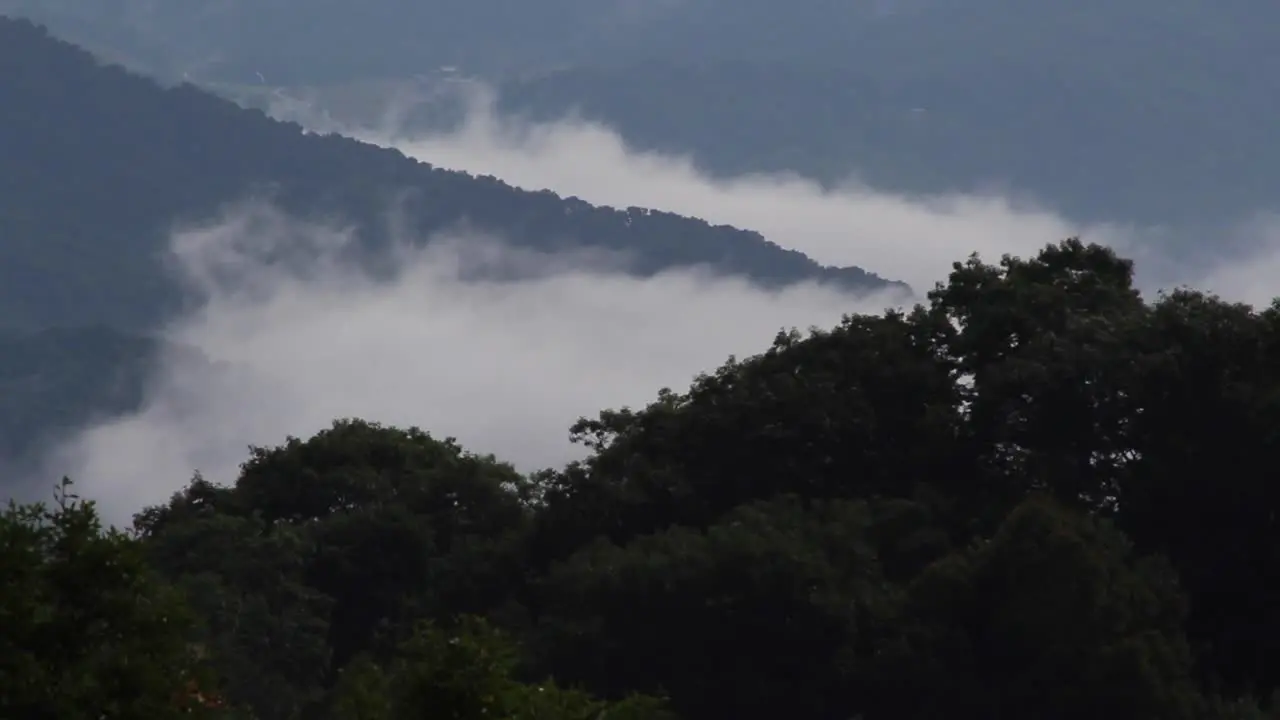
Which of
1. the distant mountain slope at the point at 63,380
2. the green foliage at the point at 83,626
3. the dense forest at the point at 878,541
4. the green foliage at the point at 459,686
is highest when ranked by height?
the distant mountain slope at the point at 63,380

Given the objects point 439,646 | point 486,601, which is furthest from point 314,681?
point 439,646

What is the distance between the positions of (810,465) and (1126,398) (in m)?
5.07

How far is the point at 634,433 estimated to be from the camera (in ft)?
110

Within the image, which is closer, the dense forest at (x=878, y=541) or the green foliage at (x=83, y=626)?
the green foliage at (x=83, y=626)

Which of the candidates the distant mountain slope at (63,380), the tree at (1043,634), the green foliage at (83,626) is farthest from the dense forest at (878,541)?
the distant mountain slope at (63,380)

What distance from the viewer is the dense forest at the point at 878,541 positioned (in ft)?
78.5

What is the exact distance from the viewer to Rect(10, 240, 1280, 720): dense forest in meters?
23.9

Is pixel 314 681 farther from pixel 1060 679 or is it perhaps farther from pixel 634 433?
pixel 1060 679

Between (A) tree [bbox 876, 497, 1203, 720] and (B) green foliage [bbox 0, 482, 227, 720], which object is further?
(A) tree [bbox 876, 497, 1203, 720]

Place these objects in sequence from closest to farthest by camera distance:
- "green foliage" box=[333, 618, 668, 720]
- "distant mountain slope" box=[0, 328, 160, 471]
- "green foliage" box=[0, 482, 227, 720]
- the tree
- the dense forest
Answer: "green foliage" box=[0, 482, 227, 720] < "green foliage" box=[333, 618, 668, 720] < the tree < the dense forest < "distant mountain slope" box=[0, 328, 160, 471]

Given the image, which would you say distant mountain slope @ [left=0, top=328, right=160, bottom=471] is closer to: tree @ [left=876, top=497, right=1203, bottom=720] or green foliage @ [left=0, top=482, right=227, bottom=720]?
tree @ [left=876, top=497, right=1203, bottom=720]

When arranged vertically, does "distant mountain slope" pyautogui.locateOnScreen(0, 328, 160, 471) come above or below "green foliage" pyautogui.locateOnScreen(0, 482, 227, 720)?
above

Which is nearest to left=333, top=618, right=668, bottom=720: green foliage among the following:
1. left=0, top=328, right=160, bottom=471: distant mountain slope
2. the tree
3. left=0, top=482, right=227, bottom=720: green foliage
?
left=0, top=482, right=227, bottom=720: green foliage

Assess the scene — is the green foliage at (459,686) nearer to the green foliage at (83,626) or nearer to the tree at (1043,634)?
the green foliage at (83,626)
